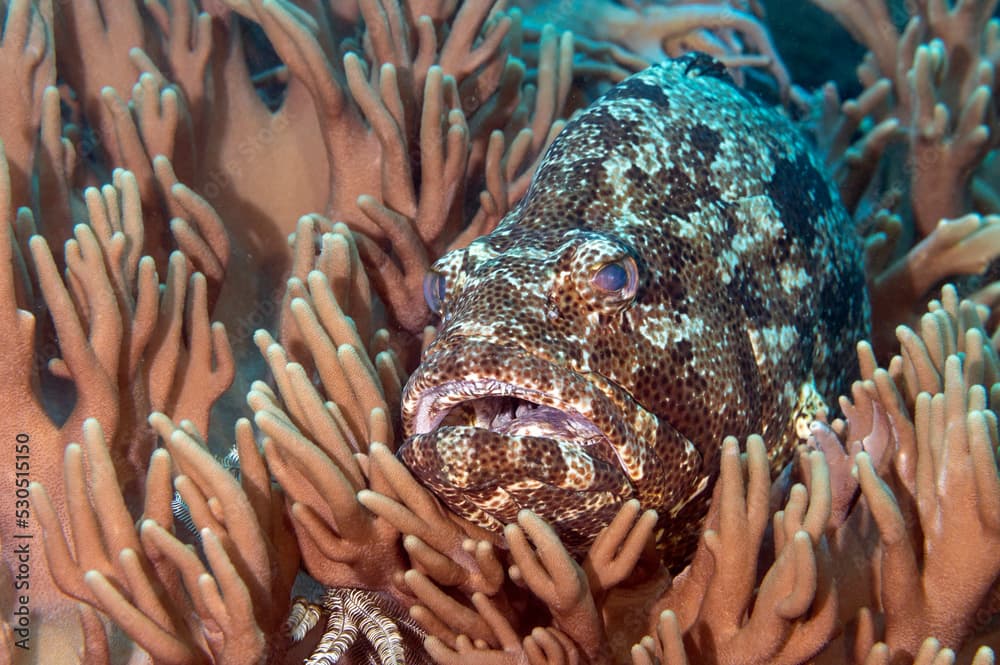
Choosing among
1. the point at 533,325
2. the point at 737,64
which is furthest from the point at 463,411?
the point at 737,64

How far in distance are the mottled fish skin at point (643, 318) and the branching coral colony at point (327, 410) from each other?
0.72ft

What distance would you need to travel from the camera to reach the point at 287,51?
153 inches

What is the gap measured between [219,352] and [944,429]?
111 inches

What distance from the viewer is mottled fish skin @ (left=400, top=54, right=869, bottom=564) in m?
2.58

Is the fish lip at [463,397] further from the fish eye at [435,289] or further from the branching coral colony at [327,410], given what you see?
the fish eye at [435,289]

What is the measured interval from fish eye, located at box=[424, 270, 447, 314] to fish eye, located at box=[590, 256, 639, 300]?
26.4 inches

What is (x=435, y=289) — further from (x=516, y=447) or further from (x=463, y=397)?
(x=516, y=447)

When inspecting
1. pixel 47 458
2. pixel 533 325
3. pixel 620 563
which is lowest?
pixel 620 563

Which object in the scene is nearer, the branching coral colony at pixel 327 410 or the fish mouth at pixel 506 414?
the branching coral colony at pixel 327 410

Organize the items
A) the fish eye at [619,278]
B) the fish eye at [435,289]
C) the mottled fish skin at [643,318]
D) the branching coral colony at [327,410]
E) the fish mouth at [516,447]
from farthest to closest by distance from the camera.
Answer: the fish eye at [435,289] < the fish eye at [619,278] < the mottled fish skin at [643,318] < the fish mouth at [516,447] < the branching coral colony at [327,410]

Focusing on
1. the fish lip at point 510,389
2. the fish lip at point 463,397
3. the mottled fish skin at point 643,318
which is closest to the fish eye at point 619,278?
the mottled fish skin at point 643,318

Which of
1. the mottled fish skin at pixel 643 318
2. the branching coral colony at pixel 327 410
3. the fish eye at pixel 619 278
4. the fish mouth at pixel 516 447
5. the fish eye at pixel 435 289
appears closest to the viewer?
the branching coral colony at pixel 327 410

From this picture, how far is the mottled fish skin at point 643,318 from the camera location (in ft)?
8.48

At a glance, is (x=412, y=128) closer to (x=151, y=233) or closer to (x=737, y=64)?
(x=151, y=233)
